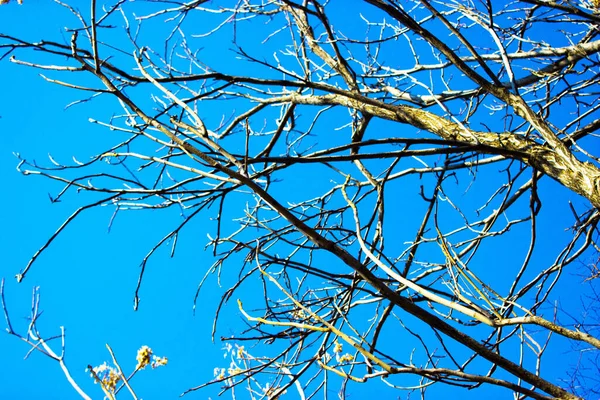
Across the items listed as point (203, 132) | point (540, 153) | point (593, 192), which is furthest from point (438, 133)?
point (203, 132)

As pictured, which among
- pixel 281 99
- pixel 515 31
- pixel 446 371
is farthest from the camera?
pixel 515 31

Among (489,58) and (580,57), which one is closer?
(580,57)

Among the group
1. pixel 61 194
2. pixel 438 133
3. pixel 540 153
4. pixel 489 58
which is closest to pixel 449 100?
pixel 489 58

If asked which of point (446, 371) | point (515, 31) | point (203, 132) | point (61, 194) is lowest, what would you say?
point (446, 371)

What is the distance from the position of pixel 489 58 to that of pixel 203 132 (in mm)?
2881

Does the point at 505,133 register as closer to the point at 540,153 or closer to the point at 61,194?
the point at 540,153

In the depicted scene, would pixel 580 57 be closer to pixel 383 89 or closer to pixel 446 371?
pixel 383 89

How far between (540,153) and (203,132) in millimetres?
1634

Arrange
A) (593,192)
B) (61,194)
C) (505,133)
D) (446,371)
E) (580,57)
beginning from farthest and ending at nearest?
(580,57), (505,133), (61,194), (593,192), (446,371)

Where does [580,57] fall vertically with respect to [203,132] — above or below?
above

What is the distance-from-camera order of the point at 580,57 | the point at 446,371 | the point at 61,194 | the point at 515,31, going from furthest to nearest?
the point at 515,31 → the point at 580,57 → the point at 61,194 → the point at 446,371

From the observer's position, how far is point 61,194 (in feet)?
7.82

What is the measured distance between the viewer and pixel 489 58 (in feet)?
12.3

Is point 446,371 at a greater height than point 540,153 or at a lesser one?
lesser
